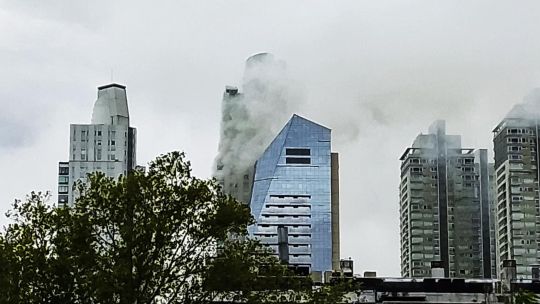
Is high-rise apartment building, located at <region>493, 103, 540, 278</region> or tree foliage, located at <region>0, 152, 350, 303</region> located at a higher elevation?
high-rise apartment building, located at <region>493, 103, 540, 278</region>

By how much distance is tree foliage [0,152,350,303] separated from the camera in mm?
39188

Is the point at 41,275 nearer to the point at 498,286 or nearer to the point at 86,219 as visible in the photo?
the point at 86,219

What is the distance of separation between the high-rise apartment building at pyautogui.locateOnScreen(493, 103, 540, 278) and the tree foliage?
145 meters

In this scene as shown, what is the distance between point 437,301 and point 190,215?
30.1 metres

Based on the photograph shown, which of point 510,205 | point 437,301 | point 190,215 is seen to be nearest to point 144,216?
point 190,215

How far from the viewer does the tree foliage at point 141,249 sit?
A: 39.2 metres

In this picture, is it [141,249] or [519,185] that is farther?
[519,185]

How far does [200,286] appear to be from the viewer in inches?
1565

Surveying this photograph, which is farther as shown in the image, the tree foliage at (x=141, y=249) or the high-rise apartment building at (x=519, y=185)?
the high-rise apartment building at (x=519, y=185)

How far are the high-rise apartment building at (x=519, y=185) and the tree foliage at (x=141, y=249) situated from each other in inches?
5717

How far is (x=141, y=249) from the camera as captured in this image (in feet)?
129

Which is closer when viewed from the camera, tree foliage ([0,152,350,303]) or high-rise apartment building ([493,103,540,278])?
tree foliage ([0,152,350,303])

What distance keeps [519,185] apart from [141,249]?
153m

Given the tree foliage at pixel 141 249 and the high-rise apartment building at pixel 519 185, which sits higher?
the high-rise apartment building at pixel 519 185
